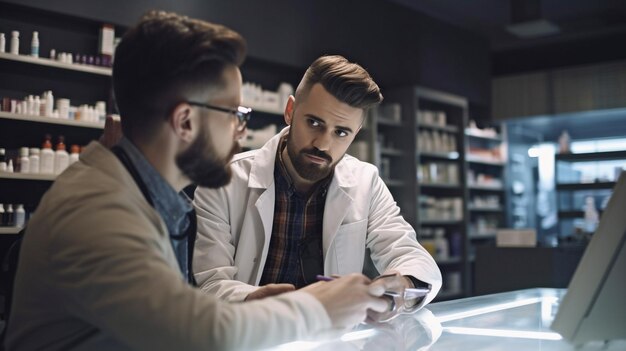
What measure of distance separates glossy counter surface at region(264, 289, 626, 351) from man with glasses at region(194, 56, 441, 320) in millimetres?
179

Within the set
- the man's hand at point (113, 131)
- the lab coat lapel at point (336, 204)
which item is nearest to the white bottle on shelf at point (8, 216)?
the man's hand at point (113, 131)

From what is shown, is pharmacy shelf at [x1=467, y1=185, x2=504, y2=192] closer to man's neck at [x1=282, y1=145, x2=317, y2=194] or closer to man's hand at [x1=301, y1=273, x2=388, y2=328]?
man's neck at [x1=282, y1=145, x2=317, y2=194]

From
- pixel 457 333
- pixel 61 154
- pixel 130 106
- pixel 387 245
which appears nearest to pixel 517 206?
pixel 61 154

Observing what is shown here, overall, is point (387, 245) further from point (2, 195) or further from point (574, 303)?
point (2, 195)

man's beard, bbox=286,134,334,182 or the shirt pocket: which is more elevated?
man's beard, bbox=286,134,334,182

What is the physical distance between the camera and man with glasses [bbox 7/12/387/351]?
2.87ft

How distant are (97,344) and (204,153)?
379mm

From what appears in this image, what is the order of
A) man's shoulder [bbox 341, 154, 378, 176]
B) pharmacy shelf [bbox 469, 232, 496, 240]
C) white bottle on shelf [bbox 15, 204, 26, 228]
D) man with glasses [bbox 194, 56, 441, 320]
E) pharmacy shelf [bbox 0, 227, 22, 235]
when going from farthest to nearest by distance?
1. pharmacy shelf [bbox 469, 232, 496, 240]
2. white bottle on shelf [bbox 15, 204, 26, 228]
3. pharmacy shelf [bbox 0, 227, 22, 235]
4. man's shoulder [bbox 341, 154, 378, 176]
5. man with glasses [bbox 194, 56, 441, 320]

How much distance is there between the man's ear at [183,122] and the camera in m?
1.08

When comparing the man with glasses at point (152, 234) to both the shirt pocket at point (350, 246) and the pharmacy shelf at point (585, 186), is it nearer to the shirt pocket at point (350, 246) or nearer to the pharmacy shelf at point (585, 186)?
the shirt pocket at point (350, 246)

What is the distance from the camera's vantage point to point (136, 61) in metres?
1.09

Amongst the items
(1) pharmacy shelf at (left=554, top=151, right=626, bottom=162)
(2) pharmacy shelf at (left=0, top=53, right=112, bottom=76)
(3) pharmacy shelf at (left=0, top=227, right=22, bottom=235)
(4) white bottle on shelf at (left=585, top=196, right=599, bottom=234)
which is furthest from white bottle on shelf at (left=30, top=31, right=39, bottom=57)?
(4) white bottle on shelf at (left=585, top=196, right=599, bottom=234)

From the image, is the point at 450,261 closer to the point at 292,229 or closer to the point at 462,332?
the point at 292,229

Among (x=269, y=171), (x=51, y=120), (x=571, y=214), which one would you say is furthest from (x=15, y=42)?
(x=571, y=214)
